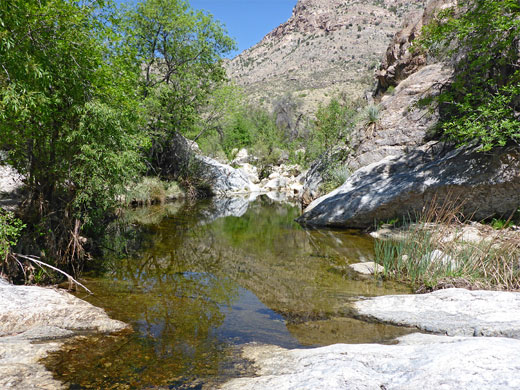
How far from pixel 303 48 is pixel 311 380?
101 m

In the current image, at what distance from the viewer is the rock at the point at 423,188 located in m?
9.41

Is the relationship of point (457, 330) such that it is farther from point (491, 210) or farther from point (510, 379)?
point (491, 210)

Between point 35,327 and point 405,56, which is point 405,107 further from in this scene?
point 35,327

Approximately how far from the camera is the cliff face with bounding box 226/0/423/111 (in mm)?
65312

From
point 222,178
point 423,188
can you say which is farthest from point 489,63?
point 222,178

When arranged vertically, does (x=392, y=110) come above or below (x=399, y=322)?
above

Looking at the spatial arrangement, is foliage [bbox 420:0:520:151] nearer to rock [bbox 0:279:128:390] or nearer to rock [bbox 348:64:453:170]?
rock [bbox 348:64:453:170]

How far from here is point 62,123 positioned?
6.09m

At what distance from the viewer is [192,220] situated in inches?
578

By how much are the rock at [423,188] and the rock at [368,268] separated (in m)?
2.68

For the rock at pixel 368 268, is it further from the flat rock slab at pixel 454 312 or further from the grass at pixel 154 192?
the grass at pixel 154 192

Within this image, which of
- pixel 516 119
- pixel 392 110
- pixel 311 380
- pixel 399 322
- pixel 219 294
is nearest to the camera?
pixel 311 380

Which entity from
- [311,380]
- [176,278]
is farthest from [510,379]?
[176,278]

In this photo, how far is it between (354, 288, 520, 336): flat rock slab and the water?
0.32 metres
